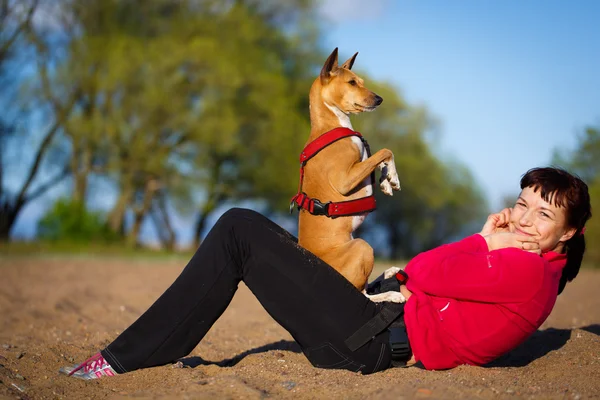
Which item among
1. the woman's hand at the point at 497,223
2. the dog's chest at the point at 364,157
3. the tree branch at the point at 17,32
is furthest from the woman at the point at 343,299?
the tree branch at the point at 17,32

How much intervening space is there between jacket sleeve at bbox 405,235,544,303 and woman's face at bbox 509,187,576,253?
0.21 metres

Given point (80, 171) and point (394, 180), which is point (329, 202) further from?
point (80, 171)

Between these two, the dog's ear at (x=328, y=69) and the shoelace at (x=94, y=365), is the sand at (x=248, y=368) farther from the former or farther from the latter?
the dog's ear at (x=328, y=69)

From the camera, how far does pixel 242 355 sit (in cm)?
451

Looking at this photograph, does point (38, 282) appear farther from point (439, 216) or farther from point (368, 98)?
point (439, 216)

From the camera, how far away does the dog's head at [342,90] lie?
190 inches

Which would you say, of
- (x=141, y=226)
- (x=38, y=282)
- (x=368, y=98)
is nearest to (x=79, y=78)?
(x=141, y=226)

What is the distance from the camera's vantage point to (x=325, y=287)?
331 cm

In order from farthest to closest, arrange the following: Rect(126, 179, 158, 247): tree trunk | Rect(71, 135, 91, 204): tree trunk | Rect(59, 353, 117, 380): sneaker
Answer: Rect(126, 179, 158, 247): tree trunk, Rect(71, 135, 91, 204): tree trunk, Rect(59, 353, 117, 380): sneaker

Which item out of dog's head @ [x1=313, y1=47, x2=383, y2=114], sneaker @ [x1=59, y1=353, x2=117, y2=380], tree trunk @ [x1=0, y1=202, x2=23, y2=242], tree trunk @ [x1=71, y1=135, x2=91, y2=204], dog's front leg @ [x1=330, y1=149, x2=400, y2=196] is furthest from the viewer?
tree trunk @ [x1=71, y1=135, x2=91, y2=204]

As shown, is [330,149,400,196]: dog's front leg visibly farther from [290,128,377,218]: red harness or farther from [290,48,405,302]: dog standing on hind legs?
[290,128,377,218]: red harness

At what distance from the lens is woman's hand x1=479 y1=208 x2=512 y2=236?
3545mm

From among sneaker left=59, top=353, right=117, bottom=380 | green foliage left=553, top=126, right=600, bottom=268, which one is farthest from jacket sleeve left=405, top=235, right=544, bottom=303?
green foliage left=553, top=126, right=600, bottom=268

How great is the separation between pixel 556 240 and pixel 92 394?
244 cm
